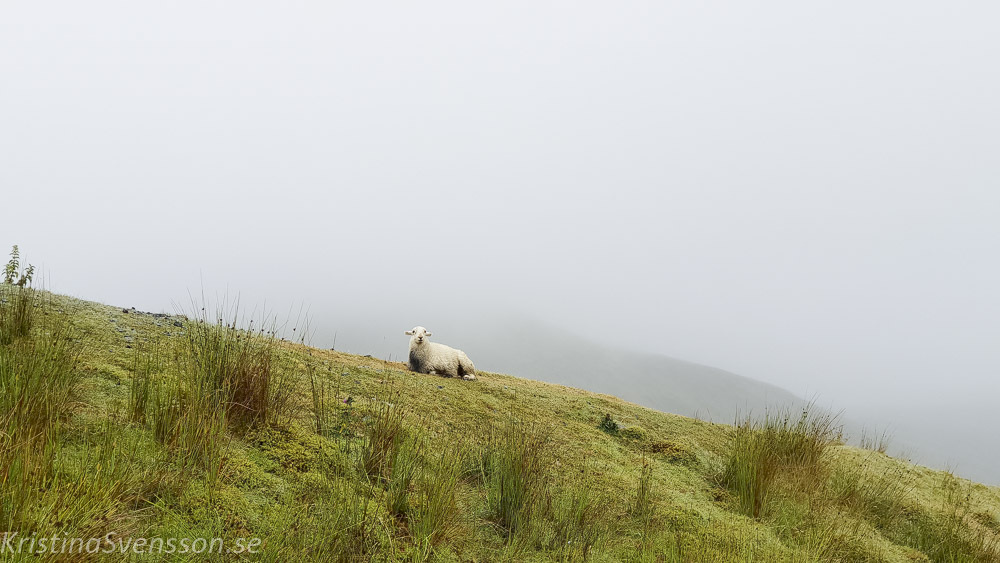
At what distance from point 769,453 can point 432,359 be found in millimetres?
6606

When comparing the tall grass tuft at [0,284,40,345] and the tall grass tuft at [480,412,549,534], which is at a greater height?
the tall grass tuft at [0,284,40,345]

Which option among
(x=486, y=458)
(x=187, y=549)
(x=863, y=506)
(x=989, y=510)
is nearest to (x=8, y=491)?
(x=187, y=549)

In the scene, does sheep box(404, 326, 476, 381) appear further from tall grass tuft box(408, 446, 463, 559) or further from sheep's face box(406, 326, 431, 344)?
tall grass tuft box(408, 446, 463, 559)

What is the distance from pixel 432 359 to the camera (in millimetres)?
10039

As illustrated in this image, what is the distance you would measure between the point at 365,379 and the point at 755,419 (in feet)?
18.8

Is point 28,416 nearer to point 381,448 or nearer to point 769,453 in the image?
point 381,448

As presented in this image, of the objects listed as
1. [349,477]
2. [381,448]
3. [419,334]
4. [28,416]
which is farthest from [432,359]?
[28,416]

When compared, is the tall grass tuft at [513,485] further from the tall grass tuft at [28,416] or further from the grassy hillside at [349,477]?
the tall grass tuft at [28,416]

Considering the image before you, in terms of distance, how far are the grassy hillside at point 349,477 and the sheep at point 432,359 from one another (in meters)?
3.41

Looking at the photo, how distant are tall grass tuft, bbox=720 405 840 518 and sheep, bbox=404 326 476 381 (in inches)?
217

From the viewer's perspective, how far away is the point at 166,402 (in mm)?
3115

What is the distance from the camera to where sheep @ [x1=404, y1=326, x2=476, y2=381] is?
9.97m

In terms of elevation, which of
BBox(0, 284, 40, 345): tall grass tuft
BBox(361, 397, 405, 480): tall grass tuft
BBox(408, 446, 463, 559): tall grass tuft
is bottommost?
BBox(408, 446, 463, 559): tall grass tuft

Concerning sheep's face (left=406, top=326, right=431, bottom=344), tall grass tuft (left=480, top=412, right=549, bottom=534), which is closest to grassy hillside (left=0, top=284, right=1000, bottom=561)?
tall grass tuft (left=480, top=412, right=549, bottom=534)
